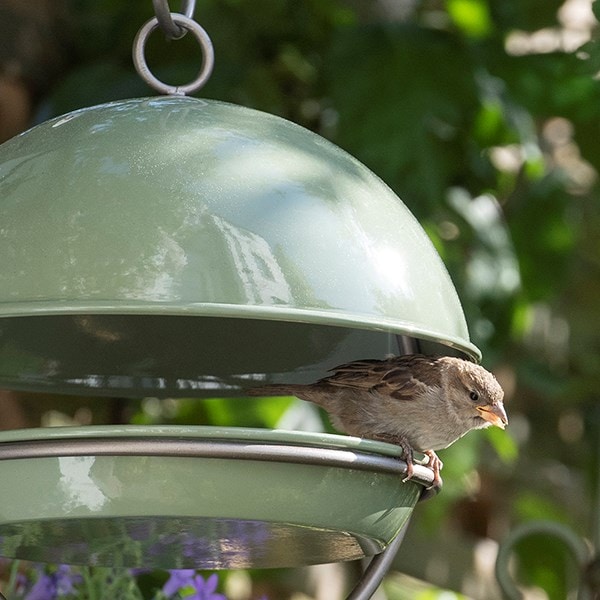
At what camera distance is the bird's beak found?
247cm

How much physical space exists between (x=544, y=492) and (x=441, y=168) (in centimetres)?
183

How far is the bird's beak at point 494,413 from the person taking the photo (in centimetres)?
247

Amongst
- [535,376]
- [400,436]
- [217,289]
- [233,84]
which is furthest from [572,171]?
[217,289]

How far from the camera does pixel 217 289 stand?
1.67 meters

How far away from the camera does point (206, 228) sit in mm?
1707

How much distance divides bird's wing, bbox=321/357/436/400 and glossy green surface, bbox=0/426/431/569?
0.42m

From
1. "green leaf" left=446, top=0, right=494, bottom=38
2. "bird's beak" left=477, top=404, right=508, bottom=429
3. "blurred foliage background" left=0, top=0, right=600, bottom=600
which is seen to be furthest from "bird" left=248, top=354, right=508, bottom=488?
"green leaf" left=446, top=0, right=494, bottom=38

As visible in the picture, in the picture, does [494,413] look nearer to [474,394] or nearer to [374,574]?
[474,394]

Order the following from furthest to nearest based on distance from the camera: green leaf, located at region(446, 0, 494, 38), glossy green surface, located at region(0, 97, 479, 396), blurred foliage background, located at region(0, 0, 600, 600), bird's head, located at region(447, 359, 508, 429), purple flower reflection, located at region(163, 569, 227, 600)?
green leaf, located at region(446, 0, 494, 38) < blurred foliage background, located at region(0, 0, 600, 600) < bird's head, located at region(447, 359, 508, 429) < purple flower reflection, located at region(163, 569, 227, 600) < glossy green surface, located at region(0, 97, 479, 396)

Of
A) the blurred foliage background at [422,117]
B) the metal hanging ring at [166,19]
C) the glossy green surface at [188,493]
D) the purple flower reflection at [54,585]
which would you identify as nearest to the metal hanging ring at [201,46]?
the metal hanging ring at [166,19]

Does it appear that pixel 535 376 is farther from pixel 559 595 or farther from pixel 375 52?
pixel 375 52

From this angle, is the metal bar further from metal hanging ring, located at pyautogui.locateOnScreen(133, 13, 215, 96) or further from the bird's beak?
the bird's beak

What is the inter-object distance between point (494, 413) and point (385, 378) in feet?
0.78

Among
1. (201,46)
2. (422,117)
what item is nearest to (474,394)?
(201,46)
